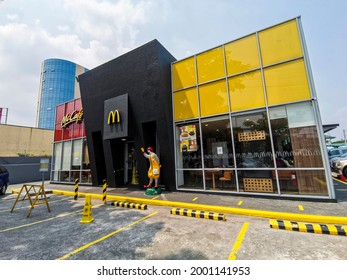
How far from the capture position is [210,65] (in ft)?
28.8

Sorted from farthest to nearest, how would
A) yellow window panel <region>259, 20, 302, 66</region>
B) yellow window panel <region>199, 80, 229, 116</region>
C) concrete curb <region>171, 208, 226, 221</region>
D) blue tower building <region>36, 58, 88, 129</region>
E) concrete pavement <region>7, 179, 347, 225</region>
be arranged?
blue tower building <region>36, 58, 88, 129</region>, yellow window panel <region>199, 80, 229, 116</region>, yellow window panel <region>259, 20, 302, 66</region>, concrete curb <region>171, 208, 226, 221</region>, concrete pavement <region>7, 179, 347, 225</region>

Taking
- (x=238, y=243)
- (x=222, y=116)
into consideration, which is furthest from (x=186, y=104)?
(x=238, y=243)

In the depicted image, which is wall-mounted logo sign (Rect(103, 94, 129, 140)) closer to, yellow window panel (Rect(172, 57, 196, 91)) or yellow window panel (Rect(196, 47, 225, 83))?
yellow window panel (Rect(172, 57, 196, 91))

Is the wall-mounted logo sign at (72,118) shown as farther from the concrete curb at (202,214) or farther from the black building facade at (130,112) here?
the concrete curb at (202,214)

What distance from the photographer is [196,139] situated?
347 inches

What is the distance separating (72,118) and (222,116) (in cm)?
1208

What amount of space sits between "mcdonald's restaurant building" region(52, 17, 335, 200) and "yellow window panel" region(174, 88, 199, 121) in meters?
0.06

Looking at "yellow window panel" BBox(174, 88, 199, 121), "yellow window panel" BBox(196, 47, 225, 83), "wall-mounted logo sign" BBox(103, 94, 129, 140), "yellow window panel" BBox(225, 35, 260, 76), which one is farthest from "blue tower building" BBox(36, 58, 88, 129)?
"yellow window panel" BBox(225, 35, 260, 76)

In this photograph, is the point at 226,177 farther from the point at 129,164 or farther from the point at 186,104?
the point at 129,164

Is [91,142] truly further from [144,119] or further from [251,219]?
[251,219]

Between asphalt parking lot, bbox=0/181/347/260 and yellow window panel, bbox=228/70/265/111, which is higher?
yellow window panel, bbox=228/70/265/111

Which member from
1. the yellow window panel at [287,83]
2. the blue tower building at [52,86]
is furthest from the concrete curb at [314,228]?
the blue tower building at [52,86]

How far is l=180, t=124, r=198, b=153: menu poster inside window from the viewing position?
8.88m
